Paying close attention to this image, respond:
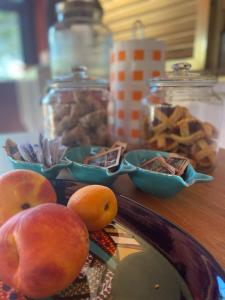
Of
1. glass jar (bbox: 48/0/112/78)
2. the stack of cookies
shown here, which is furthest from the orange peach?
glass jar (bbox: 48/0/112/78)

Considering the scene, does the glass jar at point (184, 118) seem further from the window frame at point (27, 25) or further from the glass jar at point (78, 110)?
the window frame at point (27, 25)

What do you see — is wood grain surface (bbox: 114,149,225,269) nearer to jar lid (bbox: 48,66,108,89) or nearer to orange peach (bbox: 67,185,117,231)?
orange peach (bbox: 67,185,117,231)

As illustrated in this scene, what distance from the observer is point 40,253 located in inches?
8.2

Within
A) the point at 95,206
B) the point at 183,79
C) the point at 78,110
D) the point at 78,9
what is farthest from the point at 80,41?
the point at 95,206

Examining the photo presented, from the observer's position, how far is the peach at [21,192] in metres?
0.29

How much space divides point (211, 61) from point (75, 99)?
462 mm

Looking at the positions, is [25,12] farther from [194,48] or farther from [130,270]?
[130,270]

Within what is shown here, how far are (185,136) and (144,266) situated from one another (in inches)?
12.3

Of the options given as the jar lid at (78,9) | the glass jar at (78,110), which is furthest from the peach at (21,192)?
the jar lid at (78,9)

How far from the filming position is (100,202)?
0.99ft

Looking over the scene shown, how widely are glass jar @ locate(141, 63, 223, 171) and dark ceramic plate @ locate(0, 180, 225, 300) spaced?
0.81 feet

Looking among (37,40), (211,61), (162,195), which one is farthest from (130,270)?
(37,40)

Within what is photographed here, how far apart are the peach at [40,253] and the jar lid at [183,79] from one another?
375 mm

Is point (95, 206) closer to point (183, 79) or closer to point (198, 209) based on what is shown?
point (198, 209)
